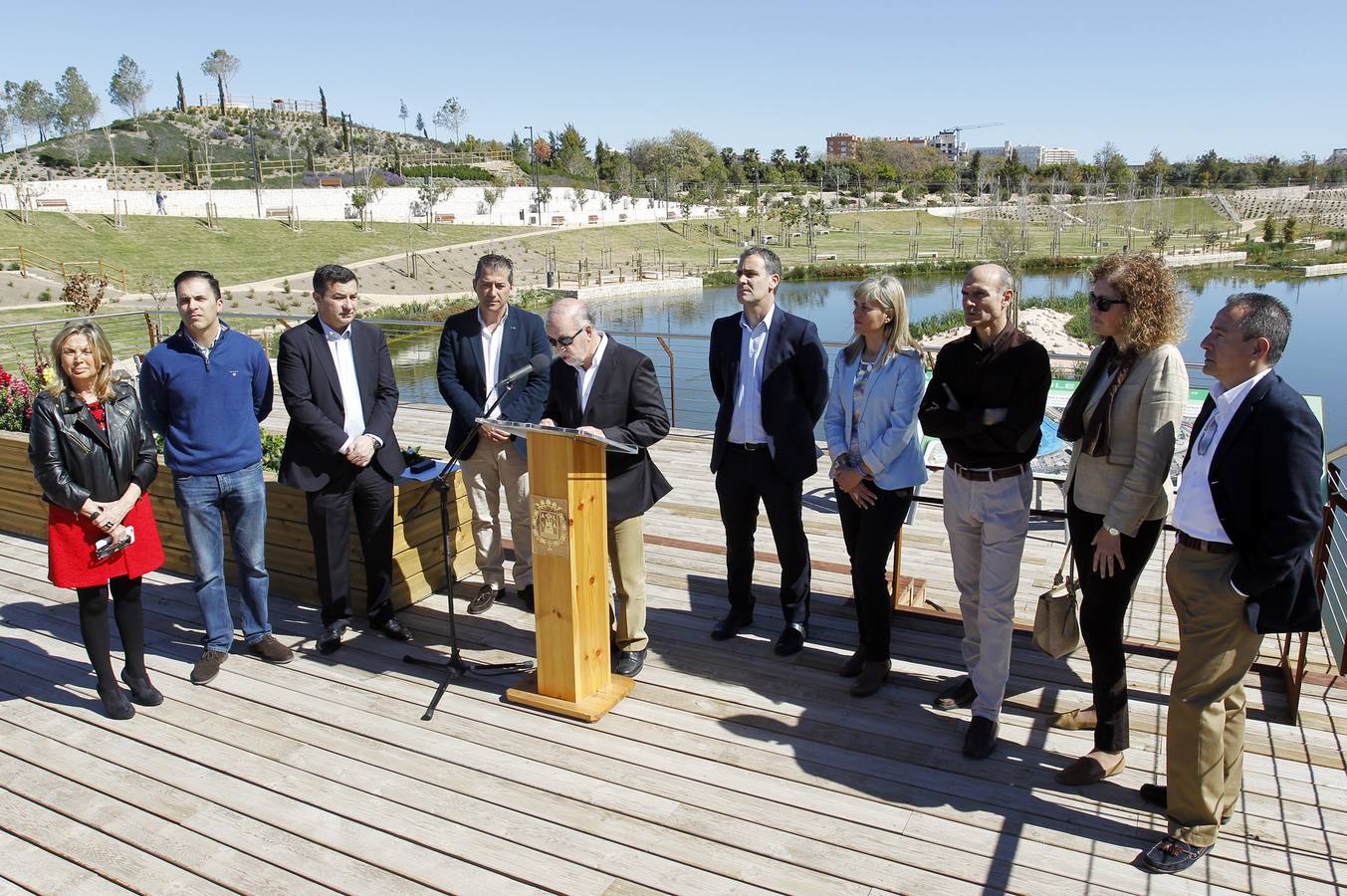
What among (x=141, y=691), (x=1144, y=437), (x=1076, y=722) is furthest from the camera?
(x=141, y=691)

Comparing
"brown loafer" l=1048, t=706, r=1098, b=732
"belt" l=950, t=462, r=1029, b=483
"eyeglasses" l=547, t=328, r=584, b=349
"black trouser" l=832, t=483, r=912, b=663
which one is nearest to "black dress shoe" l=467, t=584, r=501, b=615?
"eyeglasses" l=547, t=328, r=584, b=349

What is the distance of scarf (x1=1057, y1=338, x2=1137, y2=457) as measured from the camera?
2660 mm

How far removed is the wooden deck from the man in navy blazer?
2.14ft

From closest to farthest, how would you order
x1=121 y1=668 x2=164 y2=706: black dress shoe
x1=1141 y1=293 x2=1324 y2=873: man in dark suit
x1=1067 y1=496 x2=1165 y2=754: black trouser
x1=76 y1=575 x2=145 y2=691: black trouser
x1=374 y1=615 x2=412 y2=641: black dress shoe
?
x1=1141 y1=293 x2=1324 y2=873: man in dark suit < x1=1067 y1=496 x2=1165 y2=754: black trouser < x1=76 y1=575 x2=145 y2=691: black trouser < x1=121 y1=668 x2=164 y2=706: black dress shoe < x1=374 y1=615 x2=412 y2=641: black dress shoe

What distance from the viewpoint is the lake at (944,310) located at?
1978cm

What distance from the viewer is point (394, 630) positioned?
4.02m

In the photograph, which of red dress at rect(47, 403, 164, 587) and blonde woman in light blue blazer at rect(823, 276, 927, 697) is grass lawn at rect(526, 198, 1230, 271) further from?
blonde woman in light blue blazer at rect(823, 276, 927, 697)

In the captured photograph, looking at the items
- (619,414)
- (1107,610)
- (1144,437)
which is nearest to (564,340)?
(619,414)

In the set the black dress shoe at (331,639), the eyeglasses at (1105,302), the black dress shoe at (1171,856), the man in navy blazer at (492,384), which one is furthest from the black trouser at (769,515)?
the black dress shoe at (331,639)

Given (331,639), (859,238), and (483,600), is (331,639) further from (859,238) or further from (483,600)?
(859,238)

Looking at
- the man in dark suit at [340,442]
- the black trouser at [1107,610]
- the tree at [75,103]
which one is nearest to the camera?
the black trouser at [1107,610]

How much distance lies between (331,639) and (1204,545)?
10.7 ft

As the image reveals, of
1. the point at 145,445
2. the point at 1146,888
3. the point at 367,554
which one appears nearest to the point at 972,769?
the point at 1146,888

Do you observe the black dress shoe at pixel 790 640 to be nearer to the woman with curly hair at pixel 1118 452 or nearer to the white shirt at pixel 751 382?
the white shirt at pixel 751 382
